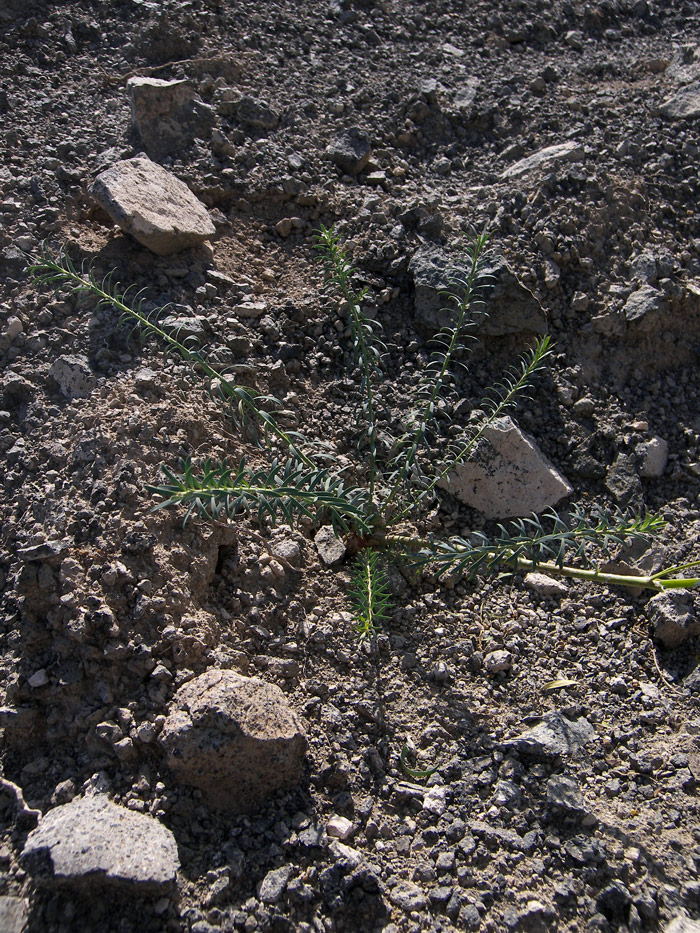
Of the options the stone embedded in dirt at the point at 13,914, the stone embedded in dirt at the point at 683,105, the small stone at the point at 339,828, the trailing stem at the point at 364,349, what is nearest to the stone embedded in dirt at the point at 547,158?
the stone embedded in dirt at the point at 683,105

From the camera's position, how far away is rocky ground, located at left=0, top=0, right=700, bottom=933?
203cm

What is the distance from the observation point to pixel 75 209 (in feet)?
11.2

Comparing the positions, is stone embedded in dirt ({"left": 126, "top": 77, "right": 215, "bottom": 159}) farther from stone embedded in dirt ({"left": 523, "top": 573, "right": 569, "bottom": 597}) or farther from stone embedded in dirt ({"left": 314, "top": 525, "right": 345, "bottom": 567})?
stone embedded in dirt ({"left": 523, "top": 573, "right": 569, "bottom": 597})

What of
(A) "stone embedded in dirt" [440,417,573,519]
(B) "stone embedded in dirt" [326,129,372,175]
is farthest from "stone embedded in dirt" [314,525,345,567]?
(B) "stone embedded in dirt" [326,129,372,175]

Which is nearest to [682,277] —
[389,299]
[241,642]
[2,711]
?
[389,299]

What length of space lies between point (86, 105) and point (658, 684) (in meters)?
3.97

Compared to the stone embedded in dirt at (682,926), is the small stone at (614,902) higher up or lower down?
lower down

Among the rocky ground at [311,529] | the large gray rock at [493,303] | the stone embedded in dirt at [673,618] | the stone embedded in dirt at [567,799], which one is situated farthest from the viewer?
the large gray rock at [493,303]

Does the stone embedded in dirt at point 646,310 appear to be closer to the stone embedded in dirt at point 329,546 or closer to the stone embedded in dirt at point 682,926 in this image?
the stone embedded in dirt at point 329,546

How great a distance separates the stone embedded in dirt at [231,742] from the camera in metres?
2.04

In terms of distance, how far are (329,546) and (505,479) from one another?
0.83 metres

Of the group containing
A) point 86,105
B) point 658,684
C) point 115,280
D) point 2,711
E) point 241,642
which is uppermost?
point 86,105

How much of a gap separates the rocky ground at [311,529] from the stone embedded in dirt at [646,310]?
2cm

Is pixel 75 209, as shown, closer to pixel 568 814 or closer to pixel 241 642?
pixel 241 642
